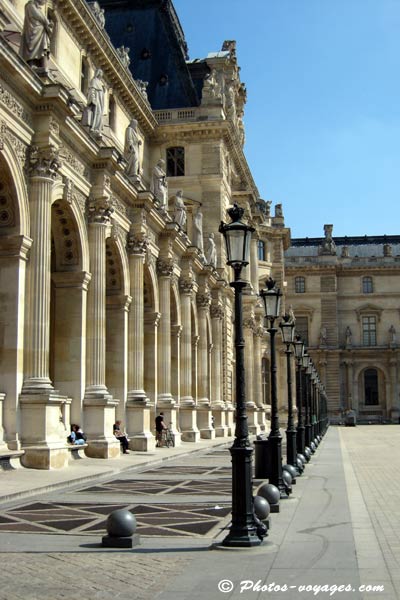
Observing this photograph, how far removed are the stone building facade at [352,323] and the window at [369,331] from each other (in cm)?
12

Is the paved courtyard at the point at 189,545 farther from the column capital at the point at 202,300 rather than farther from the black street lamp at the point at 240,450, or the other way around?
the column capital at the point at 202,300

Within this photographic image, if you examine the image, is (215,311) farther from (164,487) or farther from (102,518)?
(102,518)

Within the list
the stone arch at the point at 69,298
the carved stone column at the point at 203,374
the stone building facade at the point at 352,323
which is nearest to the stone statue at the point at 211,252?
the carved stone column at the point at 203,374

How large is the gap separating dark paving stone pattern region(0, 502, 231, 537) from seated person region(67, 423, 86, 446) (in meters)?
10.5

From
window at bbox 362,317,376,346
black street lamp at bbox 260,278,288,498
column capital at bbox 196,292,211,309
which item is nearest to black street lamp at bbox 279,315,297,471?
black street lamp at bbox 260,278,288,498

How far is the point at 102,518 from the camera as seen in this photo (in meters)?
13.1

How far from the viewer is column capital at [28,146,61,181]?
926 inches

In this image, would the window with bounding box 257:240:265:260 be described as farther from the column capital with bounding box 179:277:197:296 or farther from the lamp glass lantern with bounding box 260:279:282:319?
the lamp glass lantern with bounding box 260:279:282:319

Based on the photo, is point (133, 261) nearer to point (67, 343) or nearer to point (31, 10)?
point (67, 343)

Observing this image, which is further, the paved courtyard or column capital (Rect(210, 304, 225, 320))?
column capital (Rect(210, 304, 225, 320))

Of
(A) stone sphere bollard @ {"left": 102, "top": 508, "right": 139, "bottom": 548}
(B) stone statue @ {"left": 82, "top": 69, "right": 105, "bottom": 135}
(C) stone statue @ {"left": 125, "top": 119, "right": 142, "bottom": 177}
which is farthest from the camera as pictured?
(C) stone statue @ {"left": 125, "top": 119, "right": 142, "bottom": 177}

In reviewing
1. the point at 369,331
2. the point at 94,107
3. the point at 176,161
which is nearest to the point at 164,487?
the point at 94,107

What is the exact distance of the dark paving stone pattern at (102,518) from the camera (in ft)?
39.0

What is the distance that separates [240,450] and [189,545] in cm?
134
